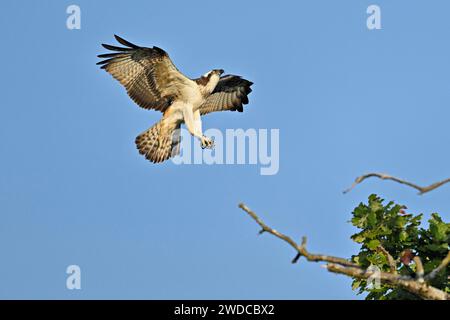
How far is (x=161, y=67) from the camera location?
55.6 ft

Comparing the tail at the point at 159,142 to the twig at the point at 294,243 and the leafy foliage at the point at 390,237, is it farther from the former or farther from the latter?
the twig at the point at 294,243

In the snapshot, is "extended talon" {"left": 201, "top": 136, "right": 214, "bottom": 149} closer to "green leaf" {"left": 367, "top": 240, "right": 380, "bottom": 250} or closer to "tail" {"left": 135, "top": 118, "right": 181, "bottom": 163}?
"tail" {"left": 135, "top": 118, "right": 181, "bottom": 163}

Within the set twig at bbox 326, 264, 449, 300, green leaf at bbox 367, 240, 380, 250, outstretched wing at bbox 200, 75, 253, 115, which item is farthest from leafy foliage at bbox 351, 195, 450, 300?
outstretched wing at bbox 200, 75, 253, 115

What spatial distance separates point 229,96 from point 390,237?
8.78 m

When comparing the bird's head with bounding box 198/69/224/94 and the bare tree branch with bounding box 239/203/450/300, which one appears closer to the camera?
the bare tree branch with bounding box 239/203/450/300

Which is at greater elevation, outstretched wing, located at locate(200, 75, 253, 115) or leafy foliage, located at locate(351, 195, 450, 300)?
outstretched wing, located at locate(200, 75, 253, 115)

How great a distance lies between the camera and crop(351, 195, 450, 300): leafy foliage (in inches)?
435

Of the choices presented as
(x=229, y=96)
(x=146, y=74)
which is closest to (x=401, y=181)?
(x=146, y=74)

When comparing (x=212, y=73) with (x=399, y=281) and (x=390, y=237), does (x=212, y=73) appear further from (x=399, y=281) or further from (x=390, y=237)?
(x=399, y=281)

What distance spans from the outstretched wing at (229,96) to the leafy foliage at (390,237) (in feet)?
27.1

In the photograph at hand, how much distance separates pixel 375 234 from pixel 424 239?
2.37ft

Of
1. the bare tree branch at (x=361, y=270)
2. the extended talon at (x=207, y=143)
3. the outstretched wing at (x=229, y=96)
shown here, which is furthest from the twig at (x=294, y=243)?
the outstretched wing at (x=229, y=96)
